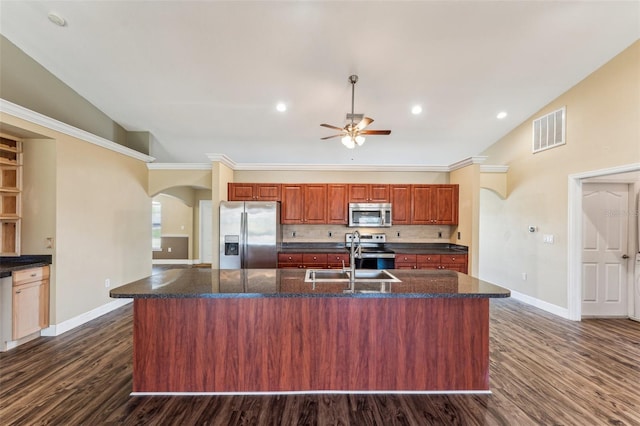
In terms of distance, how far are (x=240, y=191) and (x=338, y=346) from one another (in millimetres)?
3763

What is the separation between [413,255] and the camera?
5137 millimetres

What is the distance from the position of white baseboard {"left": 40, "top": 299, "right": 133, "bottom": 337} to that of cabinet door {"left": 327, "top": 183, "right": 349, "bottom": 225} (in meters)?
3.88

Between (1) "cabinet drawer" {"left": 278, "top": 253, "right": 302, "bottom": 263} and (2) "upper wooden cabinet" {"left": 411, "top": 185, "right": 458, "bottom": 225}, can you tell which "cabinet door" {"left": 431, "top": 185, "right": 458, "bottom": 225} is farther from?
(1) "cabinet drawer" {"left": 278, "top": 253, "right": 302, "bottom": 263}

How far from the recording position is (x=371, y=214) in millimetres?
5461

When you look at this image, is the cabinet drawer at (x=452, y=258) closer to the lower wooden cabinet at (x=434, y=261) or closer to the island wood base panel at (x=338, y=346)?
the lower wooden cabinet at (x=434, y=261)

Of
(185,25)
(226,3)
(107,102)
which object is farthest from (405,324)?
(107,102)

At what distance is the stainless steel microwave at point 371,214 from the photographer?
543 centimetres

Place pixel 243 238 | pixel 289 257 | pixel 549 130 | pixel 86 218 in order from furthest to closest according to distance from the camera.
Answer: pixel 289 257
pixel 243 238
pixel 549 130
pixel 86 218

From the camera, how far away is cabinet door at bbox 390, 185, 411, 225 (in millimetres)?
5484

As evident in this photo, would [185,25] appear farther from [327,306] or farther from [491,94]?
[491,94]

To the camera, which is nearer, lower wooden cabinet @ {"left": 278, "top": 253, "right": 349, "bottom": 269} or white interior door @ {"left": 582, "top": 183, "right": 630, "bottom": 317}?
white interior door @ {"left": 582, "top": 183, "right": 630, "bottom": 317}

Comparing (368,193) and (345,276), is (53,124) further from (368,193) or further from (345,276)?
(368,193)

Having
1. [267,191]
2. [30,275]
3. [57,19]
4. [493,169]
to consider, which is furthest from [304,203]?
[57,19]

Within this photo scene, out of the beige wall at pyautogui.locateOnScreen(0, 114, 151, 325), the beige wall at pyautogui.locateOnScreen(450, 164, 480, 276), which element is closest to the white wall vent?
the beige wall at pyautogui.locateOnScreen(450, 164, 480, 276)
